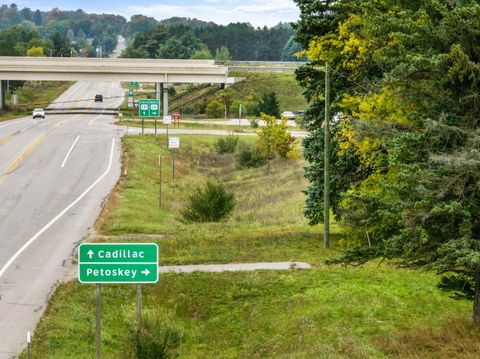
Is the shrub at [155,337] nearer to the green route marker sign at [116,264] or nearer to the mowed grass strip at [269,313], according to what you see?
the mowed grass strip at [269,313]

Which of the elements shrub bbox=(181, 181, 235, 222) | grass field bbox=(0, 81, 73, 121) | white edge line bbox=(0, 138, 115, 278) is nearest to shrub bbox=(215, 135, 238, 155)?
white edge line bbox=(0, 138, 115, 278)

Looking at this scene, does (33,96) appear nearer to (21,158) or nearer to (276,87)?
(276,87)

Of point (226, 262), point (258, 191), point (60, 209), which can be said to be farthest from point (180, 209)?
point (226, 262)

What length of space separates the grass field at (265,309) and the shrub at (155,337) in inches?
2.7

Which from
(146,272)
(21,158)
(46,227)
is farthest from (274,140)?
(146,272)

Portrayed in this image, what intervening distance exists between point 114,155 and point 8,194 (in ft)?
52.7

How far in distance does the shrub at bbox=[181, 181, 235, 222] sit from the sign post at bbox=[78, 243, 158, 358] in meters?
21.8

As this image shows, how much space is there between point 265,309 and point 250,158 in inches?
1627

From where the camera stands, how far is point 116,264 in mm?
13000

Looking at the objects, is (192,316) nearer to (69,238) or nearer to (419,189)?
(419,189)

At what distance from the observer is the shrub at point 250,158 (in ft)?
198

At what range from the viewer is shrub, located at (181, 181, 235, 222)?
3509 centimetres

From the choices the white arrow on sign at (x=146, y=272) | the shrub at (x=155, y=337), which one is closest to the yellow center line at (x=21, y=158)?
the shrub at (x=155, y=337)

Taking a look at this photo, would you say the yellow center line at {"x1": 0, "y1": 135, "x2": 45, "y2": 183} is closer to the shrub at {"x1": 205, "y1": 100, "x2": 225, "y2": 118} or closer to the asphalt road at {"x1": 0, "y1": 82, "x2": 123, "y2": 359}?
the asphalt road at {"x1": 0, "y1": 82, "x2": 123, "y2": 359}
